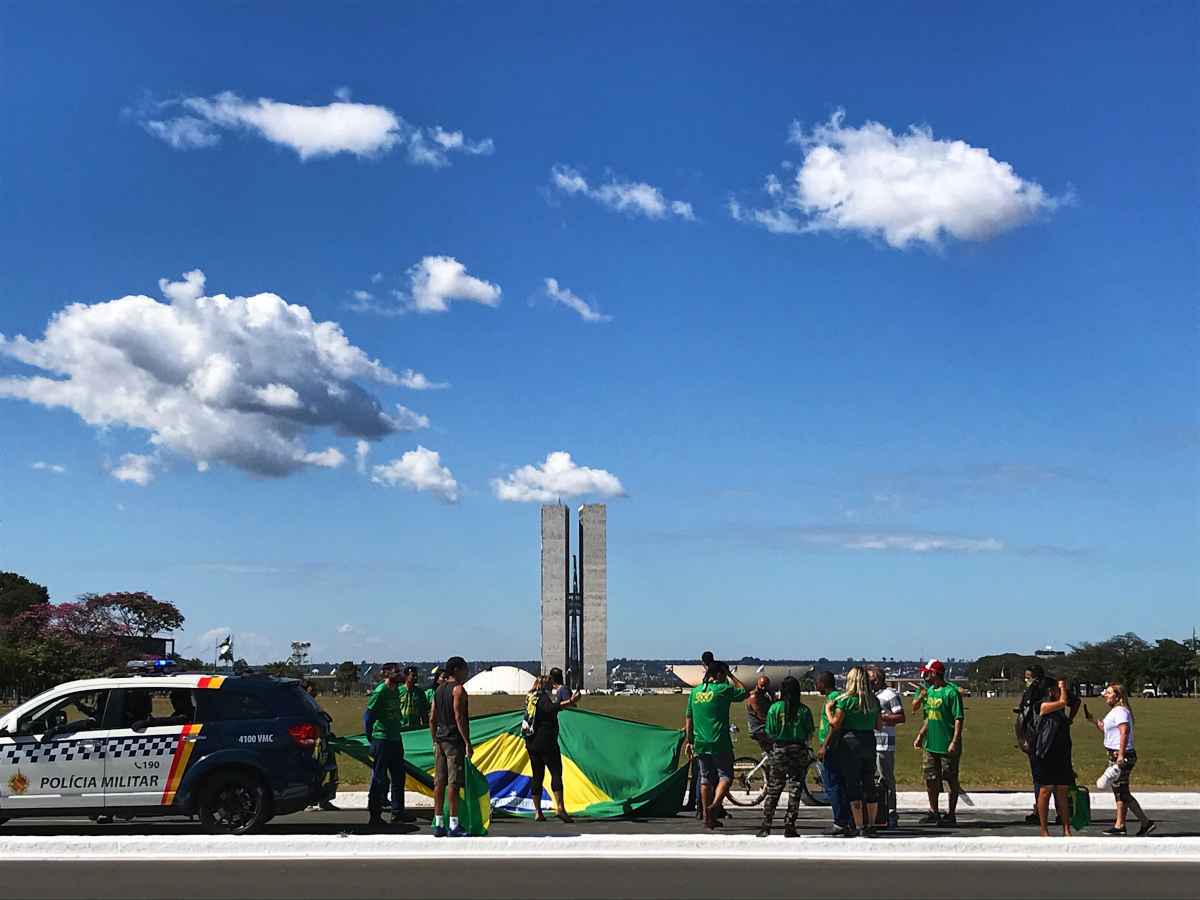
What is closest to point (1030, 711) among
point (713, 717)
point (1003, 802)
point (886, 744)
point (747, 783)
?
point (886, 744)

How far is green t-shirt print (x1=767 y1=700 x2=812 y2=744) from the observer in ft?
43.1

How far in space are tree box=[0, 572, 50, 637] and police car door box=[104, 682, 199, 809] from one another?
107064 millimetres

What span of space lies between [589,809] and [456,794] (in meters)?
2.54

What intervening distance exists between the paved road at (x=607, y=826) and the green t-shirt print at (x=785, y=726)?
1.28 metres

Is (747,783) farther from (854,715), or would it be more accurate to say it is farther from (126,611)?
(126,611)

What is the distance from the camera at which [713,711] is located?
1421 centimetres

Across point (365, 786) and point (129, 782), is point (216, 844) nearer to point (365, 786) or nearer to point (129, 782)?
point (129, 782)

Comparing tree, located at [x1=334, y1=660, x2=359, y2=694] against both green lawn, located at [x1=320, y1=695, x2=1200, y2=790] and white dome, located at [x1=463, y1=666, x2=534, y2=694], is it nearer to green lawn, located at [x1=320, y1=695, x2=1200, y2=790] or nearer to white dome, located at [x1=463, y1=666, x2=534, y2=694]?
white dome, located at [x1=463, y1=666, x2=534, y2=694]

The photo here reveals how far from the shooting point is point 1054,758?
12898 mm

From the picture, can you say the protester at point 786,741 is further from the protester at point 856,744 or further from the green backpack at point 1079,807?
the green backpack at point 1079,807

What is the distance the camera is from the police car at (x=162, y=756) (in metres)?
13.5

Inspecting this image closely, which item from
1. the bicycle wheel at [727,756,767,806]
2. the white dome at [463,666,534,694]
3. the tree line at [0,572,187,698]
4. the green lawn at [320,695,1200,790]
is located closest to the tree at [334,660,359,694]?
the white dome at [463,666,534,694]

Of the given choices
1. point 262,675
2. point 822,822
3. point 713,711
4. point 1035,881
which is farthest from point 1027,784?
point 262,675

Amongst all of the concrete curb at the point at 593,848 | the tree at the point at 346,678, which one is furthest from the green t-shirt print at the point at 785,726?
the tree at the point at 346,678
